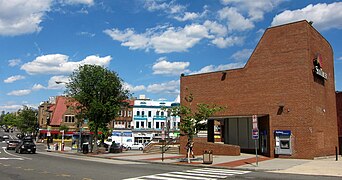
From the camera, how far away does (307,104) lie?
2875 cm

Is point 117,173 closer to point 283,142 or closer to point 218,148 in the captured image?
point 218,148

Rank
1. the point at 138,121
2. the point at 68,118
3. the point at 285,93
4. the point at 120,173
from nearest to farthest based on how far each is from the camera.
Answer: the point at 120,173 → the point at 285,93 → the point at 68,118 → the point at 138,121

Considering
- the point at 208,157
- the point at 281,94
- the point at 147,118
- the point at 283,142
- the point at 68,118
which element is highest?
the point at 281,94

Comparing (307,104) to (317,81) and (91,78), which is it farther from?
(91,78)

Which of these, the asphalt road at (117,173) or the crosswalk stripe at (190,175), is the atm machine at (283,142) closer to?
the asphalt road at (117,173)

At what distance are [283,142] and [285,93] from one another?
429 centimetres

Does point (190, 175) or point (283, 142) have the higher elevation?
point (283, 142)

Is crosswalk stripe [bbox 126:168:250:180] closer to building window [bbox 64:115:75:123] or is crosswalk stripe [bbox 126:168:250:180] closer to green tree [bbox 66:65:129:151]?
green tree [bbox 66:65:129:151]

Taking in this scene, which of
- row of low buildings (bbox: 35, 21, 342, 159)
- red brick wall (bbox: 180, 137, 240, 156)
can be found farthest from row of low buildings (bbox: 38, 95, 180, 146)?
red brick wall (bbox: 180, 137, 240, 156)

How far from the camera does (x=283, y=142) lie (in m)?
29.8

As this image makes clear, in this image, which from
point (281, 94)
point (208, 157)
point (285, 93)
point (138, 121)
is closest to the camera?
point (208, 157)

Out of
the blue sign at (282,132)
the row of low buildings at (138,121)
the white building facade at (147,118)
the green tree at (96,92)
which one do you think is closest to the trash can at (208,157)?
the blue sign at (282,132)

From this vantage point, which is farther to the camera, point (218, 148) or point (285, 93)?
point (218, 148)

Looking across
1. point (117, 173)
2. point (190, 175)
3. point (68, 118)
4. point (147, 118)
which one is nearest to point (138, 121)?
point (147, 118)
